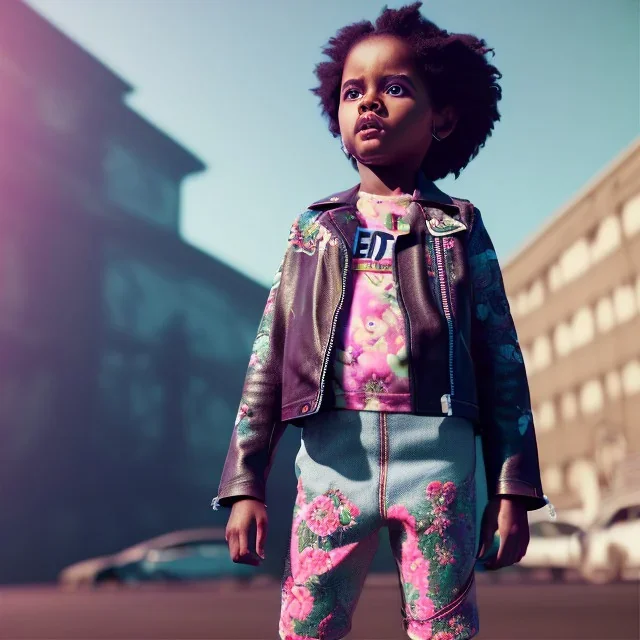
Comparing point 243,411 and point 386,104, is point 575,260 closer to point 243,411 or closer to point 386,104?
point 386,104

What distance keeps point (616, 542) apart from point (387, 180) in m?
13.6

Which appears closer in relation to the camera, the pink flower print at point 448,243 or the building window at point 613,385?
the pink flower print at point 448,243

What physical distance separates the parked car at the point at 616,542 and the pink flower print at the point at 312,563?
13316 mm

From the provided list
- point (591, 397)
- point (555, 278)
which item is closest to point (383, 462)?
point (591, 397)

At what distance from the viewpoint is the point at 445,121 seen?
248 cm

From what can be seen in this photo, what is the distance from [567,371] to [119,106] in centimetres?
2010

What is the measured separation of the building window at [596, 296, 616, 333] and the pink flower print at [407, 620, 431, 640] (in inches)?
1296

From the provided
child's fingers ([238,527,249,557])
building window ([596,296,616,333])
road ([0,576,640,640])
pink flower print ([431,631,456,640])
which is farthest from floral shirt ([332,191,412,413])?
building window ([596,296,616,333])

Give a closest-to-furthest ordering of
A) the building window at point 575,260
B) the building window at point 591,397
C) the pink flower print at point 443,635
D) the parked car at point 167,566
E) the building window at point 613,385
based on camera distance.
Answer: the pink flower print at point 443,635
the parked car at point 167,566
the building window at point 613,385
the building window at point 591,397
the building window at point 575,260

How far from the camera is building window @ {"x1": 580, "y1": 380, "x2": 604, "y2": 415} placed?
34.3 meters

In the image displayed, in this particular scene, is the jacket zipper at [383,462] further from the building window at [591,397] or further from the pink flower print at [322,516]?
the building window at [591,397]

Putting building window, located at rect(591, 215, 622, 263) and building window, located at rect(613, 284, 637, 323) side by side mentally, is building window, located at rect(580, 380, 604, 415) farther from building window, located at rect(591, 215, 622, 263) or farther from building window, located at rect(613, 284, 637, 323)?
building window, located at rect(591, 215, 622, 263)

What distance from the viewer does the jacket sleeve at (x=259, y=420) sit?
2105 millimetres

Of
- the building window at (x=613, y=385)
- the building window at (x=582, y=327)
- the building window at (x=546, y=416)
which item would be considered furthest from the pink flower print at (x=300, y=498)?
the building window at (x=546, y=416)
